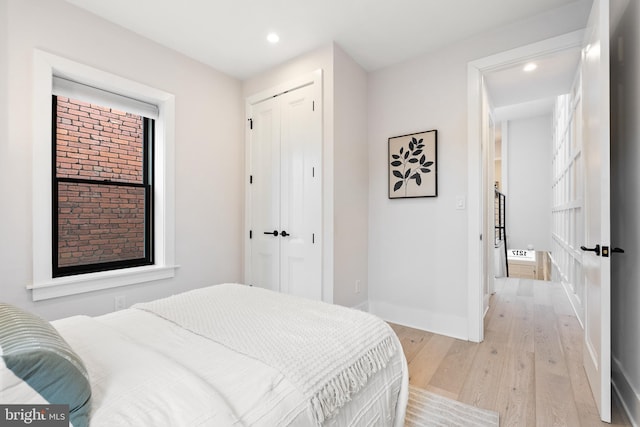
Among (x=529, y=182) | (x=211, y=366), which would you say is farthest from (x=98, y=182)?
(x=529, y=182)

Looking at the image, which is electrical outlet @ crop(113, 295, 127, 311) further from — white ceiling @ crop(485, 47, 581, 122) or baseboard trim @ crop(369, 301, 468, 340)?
white ceiling @ crop(485, 47, 581, 122)

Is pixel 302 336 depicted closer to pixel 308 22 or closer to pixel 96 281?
pixel 96 281


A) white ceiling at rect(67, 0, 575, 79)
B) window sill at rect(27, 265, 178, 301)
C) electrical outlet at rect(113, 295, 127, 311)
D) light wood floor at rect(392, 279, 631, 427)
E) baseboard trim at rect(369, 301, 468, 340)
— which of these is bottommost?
light wood floor at rect(392, 279, 631, 427)

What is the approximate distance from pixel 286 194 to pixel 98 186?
5.27 ft

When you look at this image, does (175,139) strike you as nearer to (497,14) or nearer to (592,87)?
(497,14)

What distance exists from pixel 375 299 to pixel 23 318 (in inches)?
111

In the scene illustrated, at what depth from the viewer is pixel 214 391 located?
0.79 metres

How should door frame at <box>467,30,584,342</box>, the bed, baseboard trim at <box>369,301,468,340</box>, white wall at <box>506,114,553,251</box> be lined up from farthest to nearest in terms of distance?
white wall at <box>506,114,553,251</box>, baseboard trim at <box>369,301,468,340</box>, door frame at <box>467,30,584,342</box>, the bed

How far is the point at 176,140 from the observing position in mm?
2832

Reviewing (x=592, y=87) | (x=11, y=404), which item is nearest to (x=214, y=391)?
(x=11, y=404)

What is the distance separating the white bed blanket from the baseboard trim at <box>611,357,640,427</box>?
4.33 ft

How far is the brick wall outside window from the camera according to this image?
2326mm

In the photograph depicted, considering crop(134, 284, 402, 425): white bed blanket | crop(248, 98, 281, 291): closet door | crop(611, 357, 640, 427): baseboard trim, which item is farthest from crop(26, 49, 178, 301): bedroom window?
crop(611, 357, 640, 427): baseboard trim

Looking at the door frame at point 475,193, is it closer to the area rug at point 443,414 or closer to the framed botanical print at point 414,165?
the framed botanical print at point 414,165
